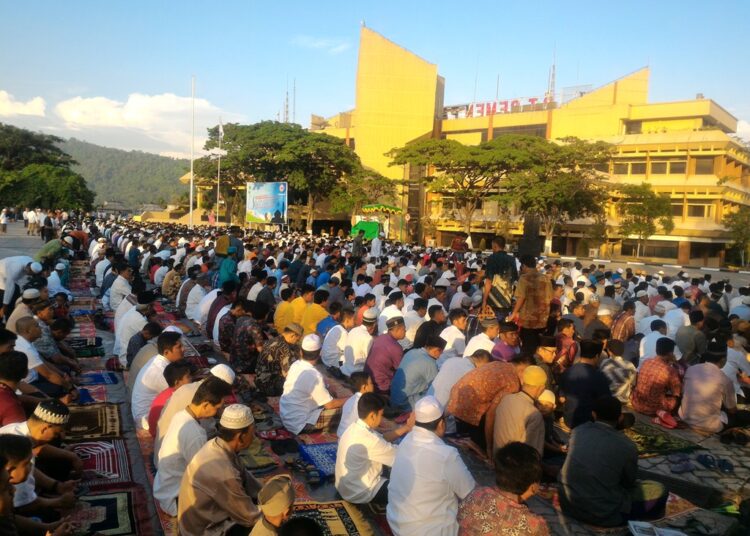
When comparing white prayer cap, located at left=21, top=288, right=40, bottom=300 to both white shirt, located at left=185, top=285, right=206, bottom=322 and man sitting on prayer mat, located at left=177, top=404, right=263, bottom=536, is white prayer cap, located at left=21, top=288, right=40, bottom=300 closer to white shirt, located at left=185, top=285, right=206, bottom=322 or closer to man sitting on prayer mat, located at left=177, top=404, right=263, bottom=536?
white shirt, located at left=185, top=285, right=206, bottom=322

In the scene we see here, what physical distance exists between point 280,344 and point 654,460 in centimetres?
390

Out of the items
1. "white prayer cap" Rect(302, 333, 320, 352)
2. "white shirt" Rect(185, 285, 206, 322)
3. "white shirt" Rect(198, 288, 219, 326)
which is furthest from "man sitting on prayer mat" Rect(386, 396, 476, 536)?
"white shirt" Rect(185, 285, 206, 322)

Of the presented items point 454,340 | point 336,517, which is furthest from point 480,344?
point 336,517

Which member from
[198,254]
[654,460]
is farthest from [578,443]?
[198,254]

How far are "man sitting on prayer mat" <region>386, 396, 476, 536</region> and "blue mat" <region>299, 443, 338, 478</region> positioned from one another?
1.39 meters

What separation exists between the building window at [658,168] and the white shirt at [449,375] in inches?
1337

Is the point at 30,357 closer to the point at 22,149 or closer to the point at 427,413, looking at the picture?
the point at 427,413

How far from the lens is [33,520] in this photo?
3.24m

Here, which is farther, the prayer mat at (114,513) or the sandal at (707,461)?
the sandal at (707,461)

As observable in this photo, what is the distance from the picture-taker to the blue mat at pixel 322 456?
4.75 m

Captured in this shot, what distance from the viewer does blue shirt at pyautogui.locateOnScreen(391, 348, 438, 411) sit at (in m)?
5.84

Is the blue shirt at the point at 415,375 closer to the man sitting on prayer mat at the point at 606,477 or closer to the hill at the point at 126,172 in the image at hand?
the man sitting on prayer mat at the point at 606,477

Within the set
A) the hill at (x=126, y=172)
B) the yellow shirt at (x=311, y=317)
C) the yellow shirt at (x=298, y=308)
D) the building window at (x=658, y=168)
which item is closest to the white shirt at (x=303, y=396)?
the yellow shirt at (x=311, y=317)

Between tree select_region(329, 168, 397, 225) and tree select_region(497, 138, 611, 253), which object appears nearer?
tree select_region(497, 138, 611, 253)
